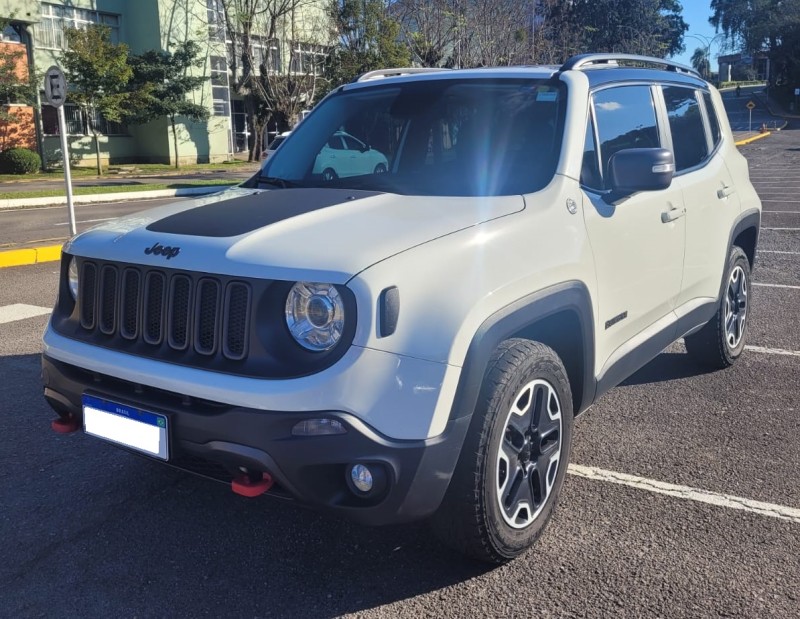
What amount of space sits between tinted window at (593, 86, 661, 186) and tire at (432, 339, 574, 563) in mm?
1154

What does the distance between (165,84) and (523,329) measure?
35136 millimetres

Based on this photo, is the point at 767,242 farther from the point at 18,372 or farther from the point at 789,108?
the point at 789,108

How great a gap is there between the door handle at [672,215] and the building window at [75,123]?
33.1m

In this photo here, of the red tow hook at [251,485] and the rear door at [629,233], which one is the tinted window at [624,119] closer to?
the rear door at [629,233]

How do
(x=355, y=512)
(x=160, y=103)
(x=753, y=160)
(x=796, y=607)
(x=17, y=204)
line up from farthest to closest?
1. (x=160, y=103)
2. (x=753, y=160)
3. (x=17, y=204)
4. (x=796, y=607)
5. (x=355, y=512)

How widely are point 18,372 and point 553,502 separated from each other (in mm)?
3858

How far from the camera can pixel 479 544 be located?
2.77 m

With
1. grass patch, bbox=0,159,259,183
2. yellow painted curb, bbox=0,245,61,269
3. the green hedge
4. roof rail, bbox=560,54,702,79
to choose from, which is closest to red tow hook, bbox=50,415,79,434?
roof rail, bbox=560,54,702,79

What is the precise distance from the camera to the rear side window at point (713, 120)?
5.00 metres

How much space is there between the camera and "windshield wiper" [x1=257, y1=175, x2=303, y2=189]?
3883 millimetres

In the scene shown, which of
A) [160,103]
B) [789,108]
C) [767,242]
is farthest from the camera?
[789,108]

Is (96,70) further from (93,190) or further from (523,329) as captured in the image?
(523,329)

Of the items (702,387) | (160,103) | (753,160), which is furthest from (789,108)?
(702,387)

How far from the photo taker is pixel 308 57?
37.1m
